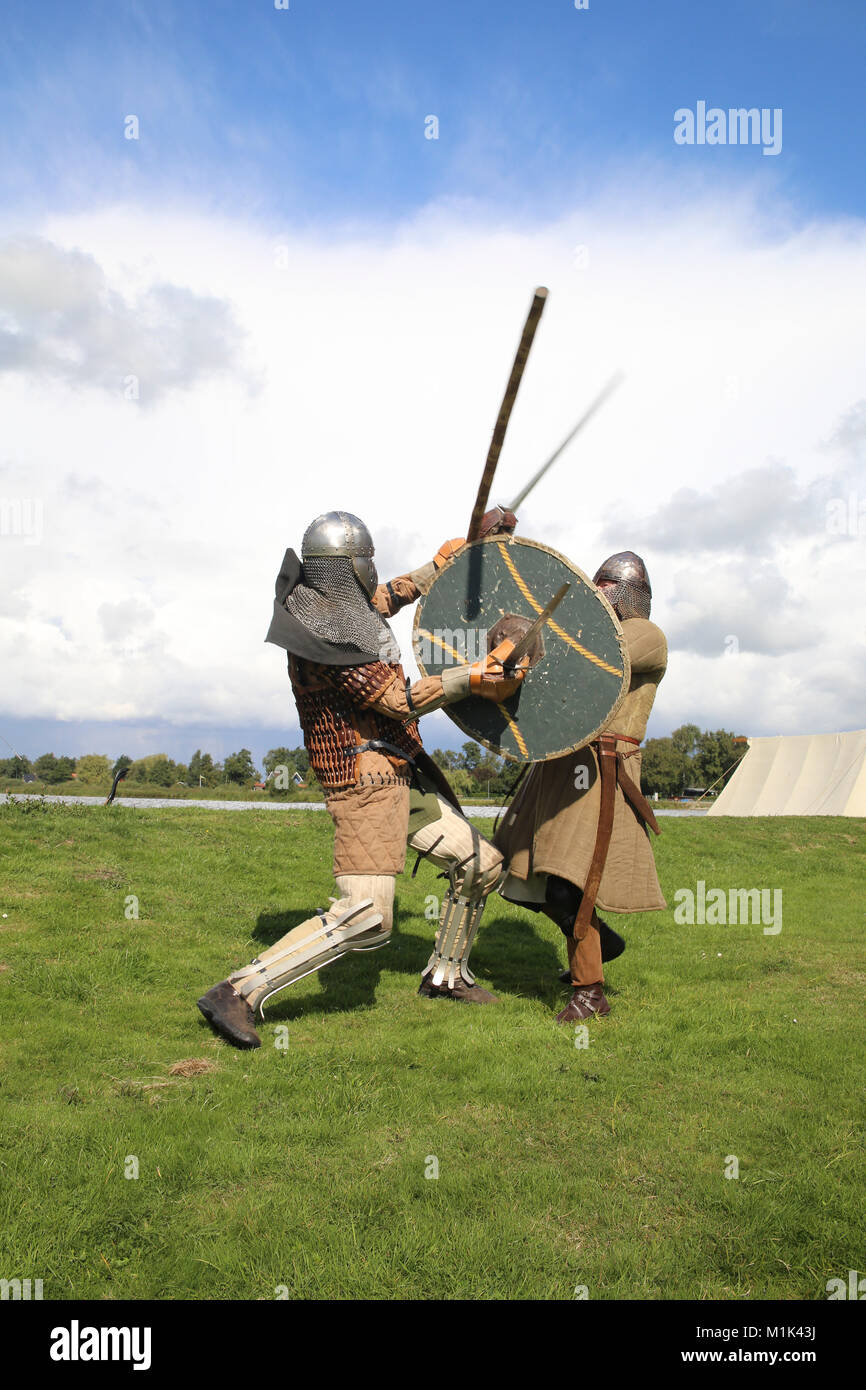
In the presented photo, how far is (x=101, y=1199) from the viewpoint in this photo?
2598 mm

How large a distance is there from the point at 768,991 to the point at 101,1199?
3.73 m

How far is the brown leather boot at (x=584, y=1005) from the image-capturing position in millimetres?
4441

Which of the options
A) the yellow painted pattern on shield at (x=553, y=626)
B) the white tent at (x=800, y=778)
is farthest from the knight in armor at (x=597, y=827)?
the white tent at (x=800, y=778)

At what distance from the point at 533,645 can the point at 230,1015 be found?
2.04m

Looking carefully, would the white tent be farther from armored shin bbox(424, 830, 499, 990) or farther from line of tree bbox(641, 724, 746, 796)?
line of tree bbox(641, 724, 746, 796)

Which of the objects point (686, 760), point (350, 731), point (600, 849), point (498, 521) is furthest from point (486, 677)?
point (686, 760)

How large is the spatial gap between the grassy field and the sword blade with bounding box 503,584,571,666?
165cm

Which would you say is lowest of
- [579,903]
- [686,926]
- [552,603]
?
[686,926]

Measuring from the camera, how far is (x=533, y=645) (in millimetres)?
4227

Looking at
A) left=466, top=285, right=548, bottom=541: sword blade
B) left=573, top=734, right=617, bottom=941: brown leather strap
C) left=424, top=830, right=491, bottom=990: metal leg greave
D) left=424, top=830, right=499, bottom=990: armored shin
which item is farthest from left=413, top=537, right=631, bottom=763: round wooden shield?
left=424, top=830, right=491, bottom=990: metal leg greave

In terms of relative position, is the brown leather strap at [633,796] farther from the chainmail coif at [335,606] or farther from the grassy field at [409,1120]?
the chainmail coif at [335,606]

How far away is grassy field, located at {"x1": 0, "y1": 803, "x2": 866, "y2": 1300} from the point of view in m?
2.35
